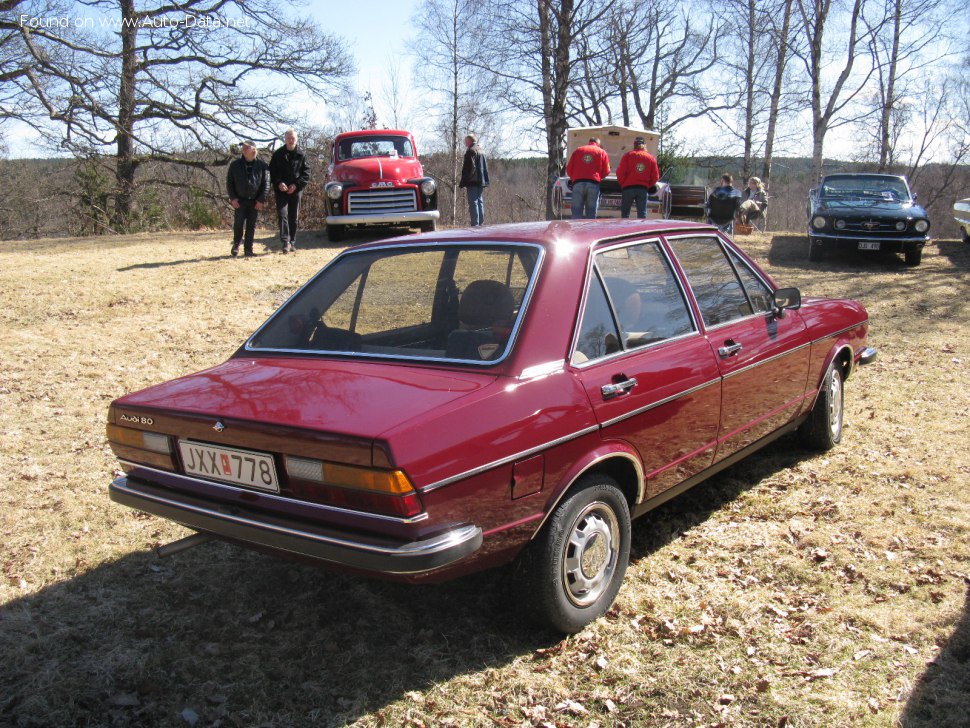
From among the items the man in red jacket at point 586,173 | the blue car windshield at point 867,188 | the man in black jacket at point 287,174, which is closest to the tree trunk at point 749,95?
the blue car windshield at point 867,188

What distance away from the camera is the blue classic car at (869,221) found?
13.4 meters

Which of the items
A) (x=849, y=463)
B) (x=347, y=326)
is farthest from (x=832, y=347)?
(x=347, y=326)

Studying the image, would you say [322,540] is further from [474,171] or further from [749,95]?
[749,95]

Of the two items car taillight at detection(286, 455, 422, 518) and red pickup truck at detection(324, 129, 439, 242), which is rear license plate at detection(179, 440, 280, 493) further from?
red pickup truck at detection(324, 129, 439, 242)

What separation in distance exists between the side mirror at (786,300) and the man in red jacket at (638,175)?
29.4 feet

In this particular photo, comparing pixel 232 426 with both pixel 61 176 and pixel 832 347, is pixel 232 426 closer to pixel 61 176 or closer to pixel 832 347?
pixel 832 347

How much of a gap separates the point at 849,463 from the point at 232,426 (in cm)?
396

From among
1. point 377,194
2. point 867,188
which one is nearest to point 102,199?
point 377,194

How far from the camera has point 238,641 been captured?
10.4 feet

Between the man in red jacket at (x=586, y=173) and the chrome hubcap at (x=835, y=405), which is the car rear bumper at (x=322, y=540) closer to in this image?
the chrome hubcap at (x=835, y=405)

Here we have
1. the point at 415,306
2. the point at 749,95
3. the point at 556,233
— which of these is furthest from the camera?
the point at 749,95

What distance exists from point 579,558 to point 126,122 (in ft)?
75.7

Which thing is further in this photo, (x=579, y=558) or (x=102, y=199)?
(x=102, y=199)

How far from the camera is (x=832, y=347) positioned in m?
4.84
